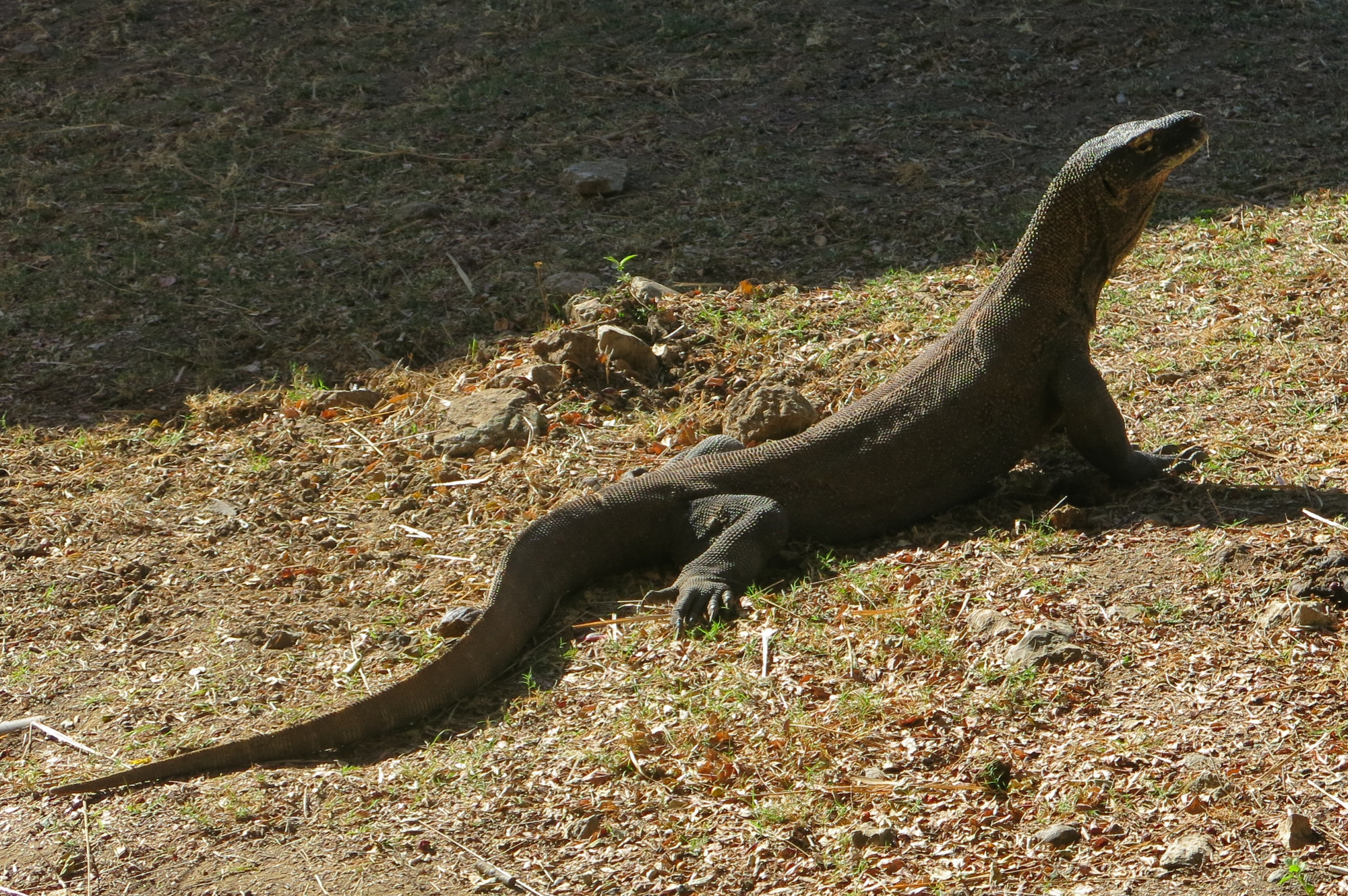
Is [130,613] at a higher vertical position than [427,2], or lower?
lower

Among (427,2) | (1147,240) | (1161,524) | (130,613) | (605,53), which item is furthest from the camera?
(427,2)

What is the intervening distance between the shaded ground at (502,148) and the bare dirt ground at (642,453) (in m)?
0.04

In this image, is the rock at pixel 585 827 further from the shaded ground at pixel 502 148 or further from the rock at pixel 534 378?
the shaded ground at pixel 502 148

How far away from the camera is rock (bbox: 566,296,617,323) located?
6.50 m

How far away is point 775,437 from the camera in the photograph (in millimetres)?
5379

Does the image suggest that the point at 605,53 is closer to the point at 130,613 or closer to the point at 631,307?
the point at 631,307

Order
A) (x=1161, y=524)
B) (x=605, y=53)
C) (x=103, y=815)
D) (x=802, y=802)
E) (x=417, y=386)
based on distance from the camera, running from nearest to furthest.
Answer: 1. (x=802, y=802)
2. (x=103, y=815)
3. (x=1161, y=524)
4. (x=417, y=386)
5. (x=605, y=53)

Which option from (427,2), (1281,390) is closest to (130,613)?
(1281,390)

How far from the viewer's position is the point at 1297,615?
365cm

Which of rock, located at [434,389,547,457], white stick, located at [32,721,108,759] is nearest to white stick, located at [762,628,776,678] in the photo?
rock, located at [434,389,547,457]

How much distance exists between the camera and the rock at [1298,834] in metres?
2.89

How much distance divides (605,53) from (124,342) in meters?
4.84

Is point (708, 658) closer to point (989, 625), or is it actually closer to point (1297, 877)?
point (989, 625)

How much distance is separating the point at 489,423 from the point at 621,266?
5.05ft
